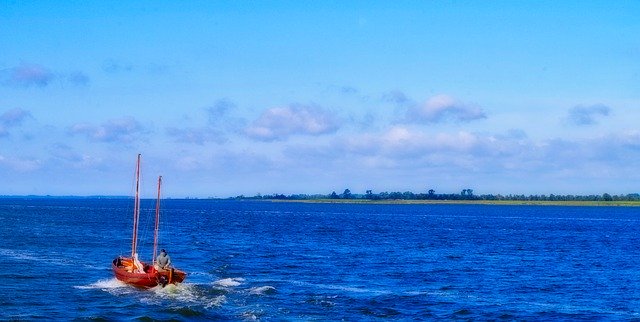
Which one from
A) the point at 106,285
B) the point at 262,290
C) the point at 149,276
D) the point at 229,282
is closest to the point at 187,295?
the point at 149,276

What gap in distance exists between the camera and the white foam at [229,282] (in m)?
61.0

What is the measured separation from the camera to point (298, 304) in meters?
52.0

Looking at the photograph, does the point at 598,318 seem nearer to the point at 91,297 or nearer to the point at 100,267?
the point at 91,297

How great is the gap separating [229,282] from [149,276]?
7932 millimetres

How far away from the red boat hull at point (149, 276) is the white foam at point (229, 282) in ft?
16.3

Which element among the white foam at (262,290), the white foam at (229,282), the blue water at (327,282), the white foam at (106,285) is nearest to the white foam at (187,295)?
the blue water at (327,282)

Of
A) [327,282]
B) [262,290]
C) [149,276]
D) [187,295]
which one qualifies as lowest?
[187,295]

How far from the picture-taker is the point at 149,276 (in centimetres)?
5719

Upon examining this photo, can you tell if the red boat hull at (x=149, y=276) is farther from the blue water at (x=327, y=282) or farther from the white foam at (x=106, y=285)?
the blue water at (x=327, y=282)

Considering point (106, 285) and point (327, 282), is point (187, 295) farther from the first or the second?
point (327, 282)

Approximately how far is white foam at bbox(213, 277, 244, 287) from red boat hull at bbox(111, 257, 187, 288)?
4.96 m

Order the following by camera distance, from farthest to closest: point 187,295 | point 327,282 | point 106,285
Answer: point 327,282, point 106,285, point 187,295

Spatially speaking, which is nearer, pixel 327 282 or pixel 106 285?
pixel 106 285

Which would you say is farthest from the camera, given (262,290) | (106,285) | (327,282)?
(327,282)
